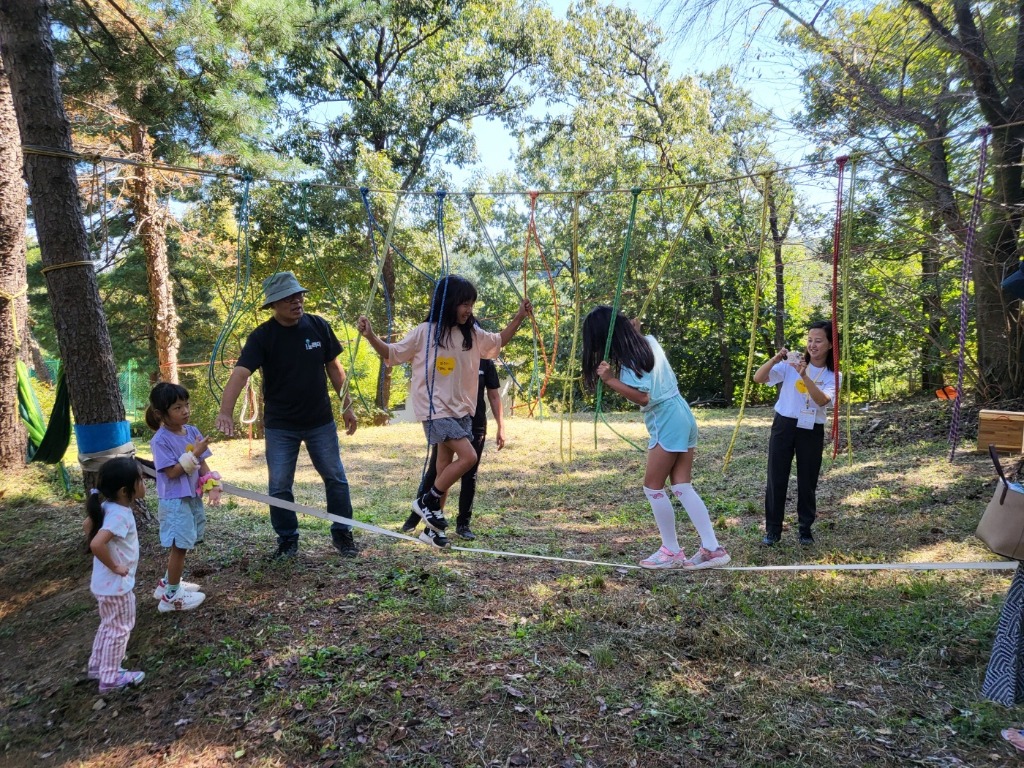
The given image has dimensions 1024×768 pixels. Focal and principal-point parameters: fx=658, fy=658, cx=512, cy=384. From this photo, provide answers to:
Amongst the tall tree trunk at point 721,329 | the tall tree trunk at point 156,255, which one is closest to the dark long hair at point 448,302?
the tall tree trunk at point 156,255

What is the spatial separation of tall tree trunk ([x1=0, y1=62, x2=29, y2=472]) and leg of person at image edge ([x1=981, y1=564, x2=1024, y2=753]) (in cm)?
696

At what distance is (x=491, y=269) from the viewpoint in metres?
22.1

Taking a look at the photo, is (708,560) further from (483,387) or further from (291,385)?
(291,385)

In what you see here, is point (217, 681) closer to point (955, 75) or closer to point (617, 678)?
point (617, 678)

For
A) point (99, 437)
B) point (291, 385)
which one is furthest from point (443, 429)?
point (99, 437)

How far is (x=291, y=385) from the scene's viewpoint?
12.4 ft

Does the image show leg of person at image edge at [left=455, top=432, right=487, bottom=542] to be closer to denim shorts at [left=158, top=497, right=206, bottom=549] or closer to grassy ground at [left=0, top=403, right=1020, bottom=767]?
grassy ground at [left=0, top=403, right=1020, bottom=767]

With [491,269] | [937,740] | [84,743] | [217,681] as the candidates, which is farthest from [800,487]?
[491,269]

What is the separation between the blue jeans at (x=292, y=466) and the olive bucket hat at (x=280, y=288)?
762 millimetres

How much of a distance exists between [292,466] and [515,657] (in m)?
1.76

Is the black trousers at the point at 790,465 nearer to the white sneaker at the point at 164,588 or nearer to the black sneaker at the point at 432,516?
the black sneaker at the point at 432,516

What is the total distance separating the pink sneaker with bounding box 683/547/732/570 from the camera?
12.1 ft

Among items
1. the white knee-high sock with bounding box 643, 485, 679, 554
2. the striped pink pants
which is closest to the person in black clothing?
the white knee-high sock with bounding box 643, 485, 679, 554

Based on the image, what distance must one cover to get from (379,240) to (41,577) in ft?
40.5
